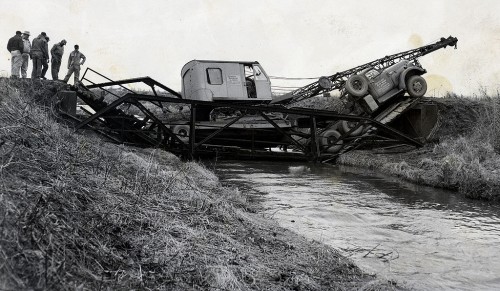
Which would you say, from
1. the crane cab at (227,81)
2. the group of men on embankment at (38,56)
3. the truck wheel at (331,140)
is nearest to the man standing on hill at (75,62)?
the group of men on embankment at (38,56)

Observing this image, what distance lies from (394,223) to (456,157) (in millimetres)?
4978

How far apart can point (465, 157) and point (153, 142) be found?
8.47 metres

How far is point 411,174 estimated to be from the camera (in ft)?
42.5

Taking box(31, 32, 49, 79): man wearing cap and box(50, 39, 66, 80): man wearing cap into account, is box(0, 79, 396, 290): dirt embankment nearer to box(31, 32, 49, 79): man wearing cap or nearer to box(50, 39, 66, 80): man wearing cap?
box(31, 32, 49, 79): man wearing cap

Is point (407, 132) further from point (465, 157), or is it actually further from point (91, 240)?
point (91, 240)

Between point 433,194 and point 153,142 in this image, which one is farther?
point 153,142

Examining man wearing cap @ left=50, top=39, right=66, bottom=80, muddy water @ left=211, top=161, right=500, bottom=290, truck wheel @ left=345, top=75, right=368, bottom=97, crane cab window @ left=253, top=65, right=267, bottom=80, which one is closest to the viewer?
muddy water @ left=211, top=161, right=500, bottom=290

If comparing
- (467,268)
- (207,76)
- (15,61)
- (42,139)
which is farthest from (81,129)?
(467,268)

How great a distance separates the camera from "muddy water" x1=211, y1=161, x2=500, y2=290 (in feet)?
17.7

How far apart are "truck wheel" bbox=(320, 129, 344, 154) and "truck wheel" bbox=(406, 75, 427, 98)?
341cm

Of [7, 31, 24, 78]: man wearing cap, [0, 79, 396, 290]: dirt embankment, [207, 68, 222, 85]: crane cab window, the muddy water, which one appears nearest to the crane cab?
[207, 68, 222, 85]: crane cab window

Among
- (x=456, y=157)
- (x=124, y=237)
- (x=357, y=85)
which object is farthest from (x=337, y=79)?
(x=124, y=237)

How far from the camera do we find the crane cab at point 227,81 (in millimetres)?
17609

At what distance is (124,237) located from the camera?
406cm
